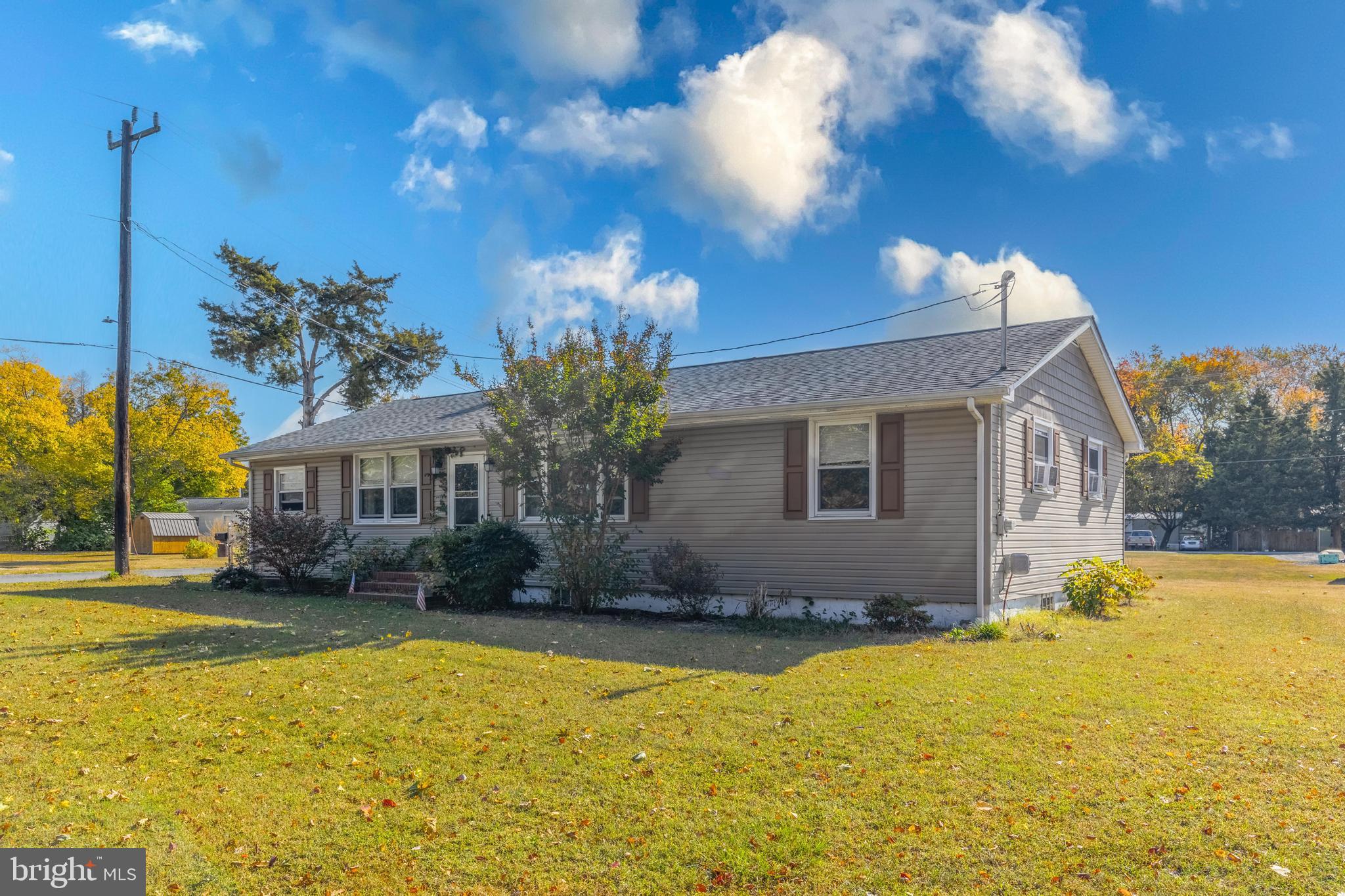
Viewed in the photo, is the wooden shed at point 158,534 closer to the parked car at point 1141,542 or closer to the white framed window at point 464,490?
the white framed window at point 464,490

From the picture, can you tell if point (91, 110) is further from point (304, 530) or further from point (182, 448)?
point (182, 448)

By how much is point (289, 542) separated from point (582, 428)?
24.2 feet

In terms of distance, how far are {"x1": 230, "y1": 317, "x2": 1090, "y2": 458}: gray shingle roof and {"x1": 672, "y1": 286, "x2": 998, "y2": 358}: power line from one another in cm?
62

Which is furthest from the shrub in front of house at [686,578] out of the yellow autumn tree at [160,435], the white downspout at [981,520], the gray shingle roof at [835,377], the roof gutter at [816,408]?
the yellow autumn tree at [160,435]

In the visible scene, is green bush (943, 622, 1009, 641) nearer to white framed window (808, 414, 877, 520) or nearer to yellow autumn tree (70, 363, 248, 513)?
white framed window (808, 414, 877, 520)

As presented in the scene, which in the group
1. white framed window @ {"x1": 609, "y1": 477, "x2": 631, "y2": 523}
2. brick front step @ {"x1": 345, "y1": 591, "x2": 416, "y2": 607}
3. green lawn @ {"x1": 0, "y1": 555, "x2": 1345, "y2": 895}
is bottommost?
brick front step @ {"x1": 345, "y1": 591, "x2": 416, "y2": 607}

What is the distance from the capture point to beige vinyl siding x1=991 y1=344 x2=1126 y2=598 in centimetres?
1171

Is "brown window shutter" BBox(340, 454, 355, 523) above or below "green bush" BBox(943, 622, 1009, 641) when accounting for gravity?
above

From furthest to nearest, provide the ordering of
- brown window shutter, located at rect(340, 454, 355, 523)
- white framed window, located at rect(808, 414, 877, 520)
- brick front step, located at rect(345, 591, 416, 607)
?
brown window shutter, located at rect(340, 454, 355, 523) < brick front step, located at rect(345, 591, 416, 607) < white framed window, located at rect(808, 414, 877, 520)

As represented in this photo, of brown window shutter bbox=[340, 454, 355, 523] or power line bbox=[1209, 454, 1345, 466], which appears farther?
power line bbox=[1209, 454, 1345, 466]

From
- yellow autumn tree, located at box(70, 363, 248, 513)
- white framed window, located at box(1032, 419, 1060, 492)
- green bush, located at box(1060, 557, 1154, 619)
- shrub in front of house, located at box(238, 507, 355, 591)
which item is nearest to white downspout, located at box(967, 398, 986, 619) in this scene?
white framed window, located at box(1032, 419, 1060, 492)

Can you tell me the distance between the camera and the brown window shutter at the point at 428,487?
16.2 m

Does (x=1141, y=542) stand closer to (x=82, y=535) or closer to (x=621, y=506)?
(x=621, y=506)

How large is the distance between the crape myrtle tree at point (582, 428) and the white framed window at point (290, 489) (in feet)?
27.9
